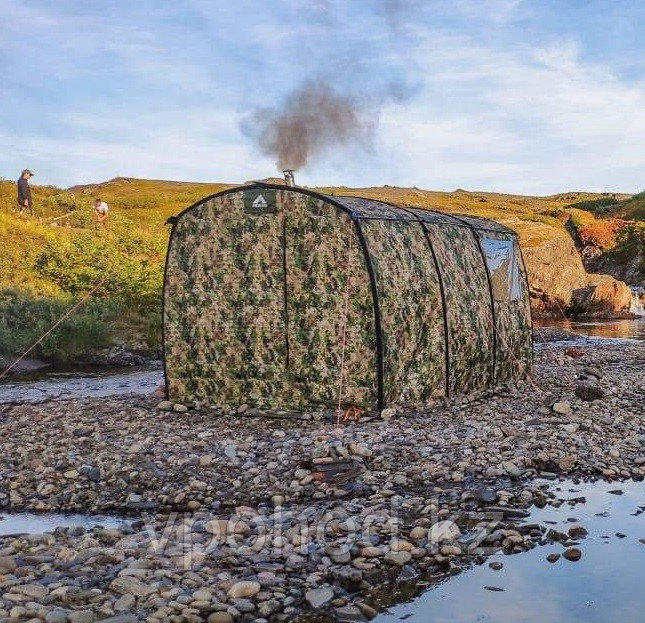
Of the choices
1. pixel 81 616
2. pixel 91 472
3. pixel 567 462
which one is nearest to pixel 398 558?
pixel 81 616

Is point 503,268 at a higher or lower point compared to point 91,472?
higher

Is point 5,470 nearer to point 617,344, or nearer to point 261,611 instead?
point 261,611

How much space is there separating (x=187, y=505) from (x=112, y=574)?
2357 mm

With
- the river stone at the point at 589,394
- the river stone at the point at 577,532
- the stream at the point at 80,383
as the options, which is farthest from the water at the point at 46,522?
the river stone at the point at 589,394

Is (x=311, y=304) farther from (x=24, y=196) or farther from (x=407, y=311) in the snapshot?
(x=24, y=196)

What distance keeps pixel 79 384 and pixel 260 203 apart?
332 inches

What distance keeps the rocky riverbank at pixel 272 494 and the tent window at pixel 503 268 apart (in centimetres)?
273

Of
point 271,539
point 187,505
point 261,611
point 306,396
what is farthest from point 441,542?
point 306,396

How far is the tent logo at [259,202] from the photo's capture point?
13.8 metres

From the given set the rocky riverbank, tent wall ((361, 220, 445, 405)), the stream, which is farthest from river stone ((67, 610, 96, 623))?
the stream

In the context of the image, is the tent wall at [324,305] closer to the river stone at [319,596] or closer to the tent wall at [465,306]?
the tent wall at [465,306]

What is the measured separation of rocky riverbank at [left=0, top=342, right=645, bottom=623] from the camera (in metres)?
6.70

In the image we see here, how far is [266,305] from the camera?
13922 millimetres

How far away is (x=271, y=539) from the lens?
312 inches
